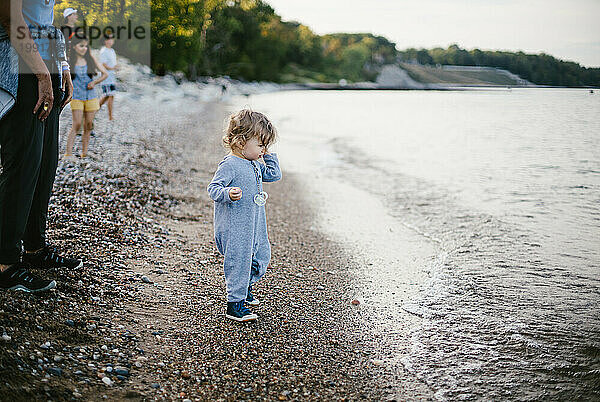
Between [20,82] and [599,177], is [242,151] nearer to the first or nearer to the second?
[20,82]

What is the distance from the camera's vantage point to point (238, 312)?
362 cm

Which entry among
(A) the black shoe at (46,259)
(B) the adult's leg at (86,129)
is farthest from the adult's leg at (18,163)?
(B) the adult's leg at (86,129)

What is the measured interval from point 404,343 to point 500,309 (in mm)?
1362

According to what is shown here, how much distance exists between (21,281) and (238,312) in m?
1.49

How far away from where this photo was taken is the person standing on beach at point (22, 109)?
3121 mm

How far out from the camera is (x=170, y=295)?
13.3ft

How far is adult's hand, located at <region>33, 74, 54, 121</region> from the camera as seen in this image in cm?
322

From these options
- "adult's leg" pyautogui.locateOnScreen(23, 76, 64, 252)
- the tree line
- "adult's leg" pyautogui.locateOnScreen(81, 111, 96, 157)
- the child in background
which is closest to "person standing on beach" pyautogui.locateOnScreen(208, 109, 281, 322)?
"adult's leg" pyautogui.locateOnScreen(23, 76, 64, 252)

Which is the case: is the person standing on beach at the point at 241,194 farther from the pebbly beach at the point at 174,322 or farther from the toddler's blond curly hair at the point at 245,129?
the pebbly beach at the point at 174,322

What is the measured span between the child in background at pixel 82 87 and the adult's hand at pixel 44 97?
16.3 feet

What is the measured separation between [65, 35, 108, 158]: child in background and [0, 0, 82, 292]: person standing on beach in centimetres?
484

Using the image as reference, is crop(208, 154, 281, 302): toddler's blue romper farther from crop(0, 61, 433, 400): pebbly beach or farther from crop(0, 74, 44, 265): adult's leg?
crop(0, 74, 44, 265): adult's leg

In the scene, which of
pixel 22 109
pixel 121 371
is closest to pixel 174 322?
pixel 121 371

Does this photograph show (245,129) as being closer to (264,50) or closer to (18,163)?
(18,163)
